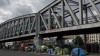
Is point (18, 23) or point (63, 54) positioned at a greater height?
point (18, 23)

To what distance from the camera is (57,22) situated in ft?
141

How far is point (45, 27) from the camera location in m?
49.2

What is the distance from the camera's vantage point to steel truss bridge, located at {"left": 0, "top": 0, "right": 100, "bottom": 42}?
34.4m

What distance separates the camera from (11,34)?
73.2 m

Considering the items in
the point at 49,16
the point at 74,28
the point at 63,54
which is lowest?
the point at 63,54

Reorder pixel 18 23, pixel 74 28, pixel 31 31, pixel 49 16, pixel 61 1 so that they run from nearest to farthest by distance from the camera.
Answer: pixel 74 28
pixel 61 1
pixel 49 16
pixel 31 31
pixel 18 23

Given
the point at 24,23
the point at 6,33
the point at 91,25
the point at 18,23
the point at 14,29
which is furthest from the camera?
the point at 6,33

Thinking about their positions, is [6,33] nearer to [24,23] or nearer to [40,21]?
[24,23]

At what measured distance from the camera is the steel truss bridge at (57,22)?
113 feet

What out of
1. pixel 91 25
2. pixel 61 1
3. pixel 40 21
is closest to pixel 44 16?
pixel 40 21

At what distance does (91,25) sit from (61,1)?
11828 millimetres

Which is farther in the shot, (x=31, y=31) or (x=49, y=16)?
(x=31, y=31)

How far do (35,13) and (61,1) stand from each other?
12985 millimetres

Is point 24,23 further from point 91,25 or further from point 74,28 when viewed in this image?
point 91,25
